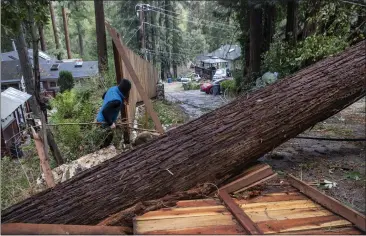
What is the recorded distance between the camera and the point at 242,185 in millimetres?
2836

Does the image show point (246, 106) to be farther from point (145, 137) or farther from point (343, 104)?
point (145, 137)

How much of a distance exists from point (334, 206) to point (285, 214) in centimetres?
42

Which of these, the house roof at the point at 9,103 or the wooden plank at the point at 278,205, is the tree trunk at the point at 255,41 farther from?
the wooden plank at the point at 278,205

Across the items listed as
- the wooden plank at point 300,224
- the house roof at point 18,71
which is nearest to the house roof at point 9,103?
the wooden plank at point 300,224

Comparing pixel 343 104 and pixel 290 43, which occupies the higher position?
pixel 290 43

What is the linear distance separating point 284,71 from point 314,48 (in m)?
1.71

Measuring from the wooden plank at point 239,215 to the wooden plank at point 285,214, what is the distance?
0.28ft

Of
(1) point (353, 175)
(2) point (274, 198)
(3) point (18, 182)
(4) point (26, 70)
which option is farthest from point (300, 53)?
(3) point (18, 182)

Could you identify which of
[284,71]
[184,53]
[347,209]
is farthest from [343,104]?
[184,53]

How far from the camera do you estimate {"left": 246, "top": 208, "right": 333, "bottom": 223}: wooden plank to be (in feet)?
7.55

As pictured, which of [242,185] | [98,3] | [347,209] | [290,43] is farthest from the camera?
[98,3]

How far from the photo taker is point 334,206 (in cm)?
235

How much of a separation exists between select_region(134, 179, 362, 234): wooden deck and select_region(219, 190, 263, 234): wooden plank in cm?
4

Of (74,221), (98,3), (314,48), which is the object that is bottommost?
(74,221)
